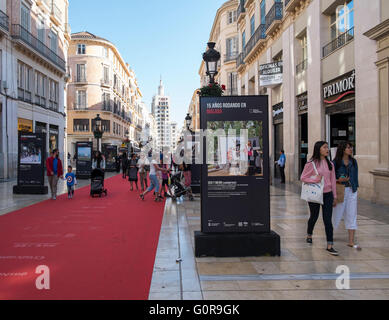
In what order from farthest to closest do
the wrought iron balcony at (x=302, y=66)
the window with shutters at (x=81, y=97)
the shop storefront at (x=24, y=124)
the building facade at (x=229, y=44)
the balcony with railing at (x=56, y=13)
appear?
1. the window with shutters at (x=81, y=97)
2. the building facade at (x=229, y=44)
3. the balcony with railing at (x=56, y=13)
4. the shop storefront at (x=24, y=124)
5. the wrought iron balcony at (x=302, y=66)

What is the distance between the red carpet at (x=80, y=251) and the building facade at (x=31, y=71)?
1331 centimetres

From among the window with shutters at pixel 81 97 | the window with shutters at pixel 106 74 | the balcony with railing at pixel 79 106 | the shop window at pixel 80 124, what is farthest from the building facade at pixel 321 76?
the shop window at pixel 80 124

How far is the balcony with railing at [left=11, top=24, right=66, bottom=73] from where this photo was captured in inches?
837

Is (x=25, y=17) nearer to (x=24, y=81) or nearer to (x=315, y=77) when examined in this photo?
(x=24, y=81)

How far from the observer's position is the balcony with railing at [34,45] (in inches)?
837

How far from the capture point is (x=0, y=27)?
62.6ft

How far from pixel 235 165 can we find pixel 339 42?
36.0 ft

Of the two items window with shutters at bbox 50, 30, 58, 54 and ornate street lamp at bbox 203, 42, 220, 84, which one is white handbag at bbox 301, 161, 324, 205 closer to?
ornate street lamp at bbox 203, 42, 220, 84

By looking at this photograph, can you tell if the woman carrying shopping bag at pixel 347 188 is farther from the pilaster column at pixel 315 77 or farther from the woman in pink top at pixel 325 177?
the pilaster column at pixel 315 77

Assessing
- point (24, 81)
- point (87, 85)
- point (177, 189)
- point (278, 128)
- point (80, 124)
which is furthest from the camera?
point (80, 124)

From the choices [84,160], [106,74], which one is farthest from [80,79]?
[84,160]

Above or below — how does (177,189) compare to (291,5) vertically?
below

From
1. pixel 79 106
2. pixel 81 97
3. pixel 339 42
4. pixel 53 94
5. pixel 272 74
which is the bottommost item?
pixel 339 42

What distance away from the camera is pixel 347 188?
583 cm
